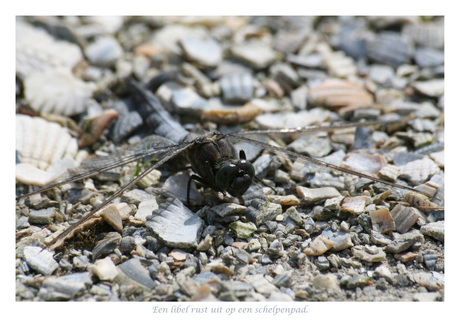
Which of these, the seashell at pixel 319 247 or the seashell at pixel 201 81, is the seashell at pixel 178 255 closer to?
the seashell at pixel 319 247

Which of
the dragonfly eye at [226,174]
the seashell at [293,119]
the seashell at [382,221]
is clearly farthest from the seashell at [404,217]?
the seashell at [293,119]

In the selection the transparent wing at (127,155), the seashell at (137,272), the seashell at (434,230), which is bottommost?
the seashell at (434,230)

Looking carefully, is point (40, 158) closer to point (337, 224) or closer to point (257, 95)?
point (257, 95)

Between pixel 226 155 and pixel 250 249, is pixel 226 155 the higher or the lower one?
the higher one

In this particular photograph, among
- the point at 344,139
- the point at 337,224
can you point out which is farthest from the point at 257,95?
the point at 337,224

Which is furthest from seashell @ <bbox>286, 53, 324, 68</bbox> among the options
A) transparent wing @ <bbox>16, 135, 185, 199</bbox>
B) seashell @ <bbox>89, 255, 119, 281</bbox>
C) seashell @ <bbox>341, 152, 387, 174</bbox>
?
seashell @ <bbox>89, 255, 119, 281</bbox>

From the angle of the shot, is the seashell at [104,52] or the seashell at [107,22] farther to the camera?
the seashell at [107,22]

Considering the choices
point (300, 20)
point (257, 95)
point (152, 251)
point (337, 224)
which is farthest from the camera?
point (300, 20)
